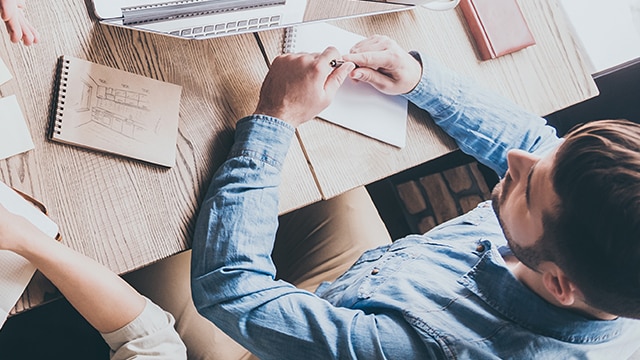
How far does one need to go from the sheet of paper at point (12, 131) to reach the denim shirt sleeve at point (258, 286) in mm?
262

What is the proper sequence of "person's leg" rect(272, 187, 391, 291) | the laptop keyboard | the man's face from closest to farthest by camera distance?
1. the man's face
2. the laptop keyboard
3. "person's leg" rect(272, 187, 391, 291)

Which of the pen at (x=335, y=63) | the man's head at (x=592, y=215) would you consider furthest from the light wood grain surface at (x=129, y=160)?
the man's head at (x=592, y=215)

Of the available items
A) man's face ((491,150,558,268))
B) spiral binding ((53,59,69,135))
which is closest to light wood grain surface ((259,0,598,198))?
man's face ((491,150,558,268))

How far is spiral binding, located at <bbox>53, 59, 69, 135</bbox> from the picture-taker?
84 cm

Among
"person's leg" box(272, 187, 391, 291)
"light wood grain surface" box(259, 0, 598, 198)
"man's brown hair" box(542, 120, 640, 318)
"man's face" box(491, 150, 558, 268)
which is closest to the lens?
"man's brown hair" box(542, 120, 640, 318)

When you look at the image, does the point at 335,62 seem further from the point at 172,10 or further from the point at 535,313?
the point at 535,313

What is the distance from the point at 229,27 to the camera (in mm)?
921

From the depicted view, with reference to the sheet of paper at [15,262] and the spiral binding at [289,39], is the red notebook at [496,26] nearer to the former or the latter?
the spiral binding at [289,39]

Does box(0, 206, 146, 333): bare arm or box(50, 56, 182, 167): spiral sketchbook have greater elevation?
box(50, 56, 182, 167): spiral sketchbook

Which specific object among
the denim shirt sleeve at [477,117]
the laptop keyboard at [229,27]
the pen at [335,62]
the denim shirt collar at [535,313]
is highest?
the laptop keyboard at [229,27]

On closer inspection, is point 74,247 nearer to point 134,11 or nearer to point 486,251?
point 134,11

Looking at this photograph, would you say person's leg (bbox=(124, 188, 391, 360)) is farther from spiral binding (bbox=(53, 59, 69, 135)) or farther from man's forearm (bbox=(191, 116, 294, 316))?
spiral binding (bbox=(53, 59, 69, 135))

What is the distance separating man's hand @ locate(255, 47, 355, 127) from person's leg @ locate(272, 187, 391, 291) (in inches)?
13.4

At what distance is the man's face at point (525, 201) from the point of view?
783mm
